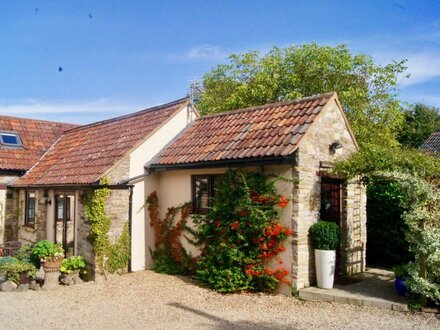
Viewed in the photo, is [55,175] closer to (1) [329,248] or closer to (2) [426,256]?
(1) [329,248]

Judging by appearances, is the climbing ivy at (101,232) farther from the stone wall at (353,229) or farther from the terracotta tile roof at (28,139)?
the terracotta tile roof at (28,139)

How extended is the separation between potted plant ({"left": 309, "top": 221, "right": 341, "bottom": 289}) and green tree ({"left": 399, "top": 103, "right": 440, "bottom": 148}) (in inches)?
993

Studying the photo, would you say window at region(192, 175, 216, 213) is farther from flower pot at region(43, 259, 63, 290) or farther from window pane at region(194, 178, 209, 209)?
flower pot at region(43, 259, 63, 290)

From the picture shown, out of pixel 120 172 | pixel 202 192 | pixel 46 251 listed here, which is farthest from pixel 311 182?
pixel 46 251

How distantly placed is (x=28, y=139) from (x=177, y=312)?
13708mm

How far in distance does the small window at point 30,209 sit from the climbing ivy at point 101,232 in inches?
206

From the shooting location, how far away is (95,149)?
14.5m

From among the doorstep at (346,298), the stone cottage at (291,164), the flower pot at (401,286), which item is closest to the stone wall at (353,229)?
the stone cottage at (291,164)

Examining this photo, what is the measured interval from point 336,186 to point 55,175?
9534mm

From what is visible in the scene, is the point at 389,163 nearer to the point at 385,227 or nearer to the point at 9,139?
the point at 385,227

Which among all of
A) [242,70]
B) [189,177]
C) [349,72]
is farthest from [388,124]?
[189,177]

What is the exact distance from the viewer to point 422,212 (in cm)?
795

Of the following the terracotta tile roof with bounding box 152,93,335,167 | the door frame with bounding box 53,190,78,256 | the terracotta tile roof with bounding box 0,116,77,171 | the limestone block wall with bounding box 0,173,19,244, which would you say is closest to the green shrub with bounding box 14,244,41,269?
the door frame with bounding box 53,190,78,256

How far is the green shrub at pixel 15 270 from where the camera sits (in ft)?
35.2
